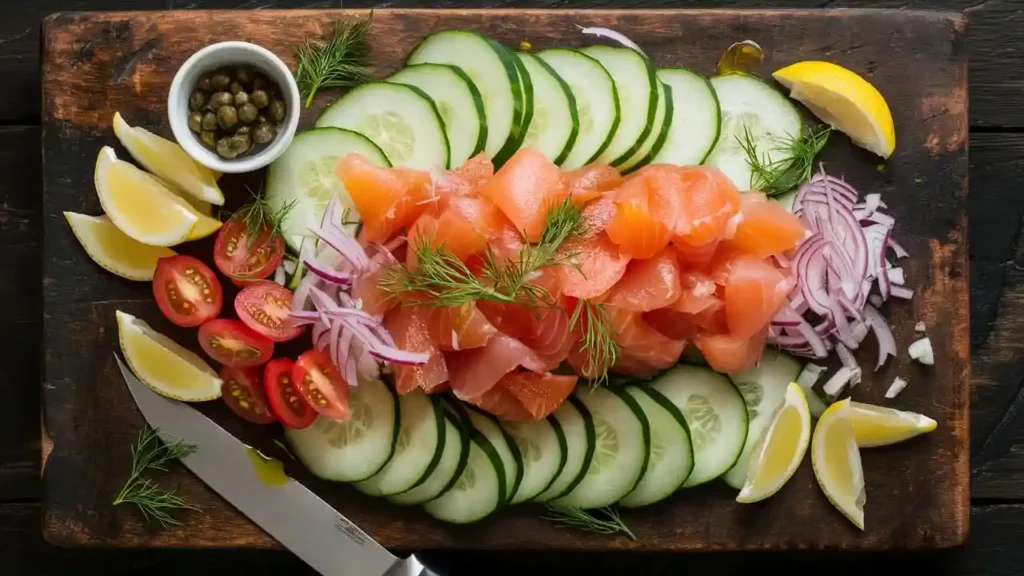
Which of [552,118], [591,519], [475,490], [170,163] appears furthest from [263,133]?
[591,519]

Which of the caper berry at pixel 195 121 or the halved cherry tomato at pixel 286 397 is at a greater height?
the caper berry at pixel 195 121

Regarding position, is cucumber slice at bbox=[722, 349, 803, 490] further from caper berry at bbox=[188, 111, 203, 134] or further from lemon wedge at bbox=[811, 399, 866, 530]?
caper berry at bbox=[188, 111, 203, 134]

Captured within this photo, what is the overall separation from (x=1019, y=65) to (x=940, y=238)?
691 mm

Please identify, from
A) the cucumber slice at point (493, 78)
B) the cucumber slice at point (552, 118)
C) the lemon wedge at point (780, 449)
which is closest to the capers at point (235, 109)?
the cucumber slice at point (493, 78)

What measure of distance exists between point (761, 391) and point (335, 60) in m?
1.48

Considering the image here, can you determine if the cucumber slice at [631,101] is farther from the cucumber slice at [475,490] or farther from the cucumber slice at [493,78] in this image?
the cucumber slice at [475,490]

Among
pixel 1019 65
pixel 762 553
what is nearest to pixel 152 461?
pixel 762 553

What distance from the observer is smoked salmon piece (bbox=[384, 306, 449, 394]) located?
221cm

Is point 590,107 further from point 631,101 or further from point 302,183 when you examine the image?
point 302,183

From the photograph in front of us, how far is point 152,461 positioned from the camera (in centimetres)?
238

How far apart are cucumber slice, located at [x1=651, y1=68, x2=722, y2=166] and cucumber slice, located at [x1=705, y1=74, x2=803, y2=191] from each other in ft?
0.14

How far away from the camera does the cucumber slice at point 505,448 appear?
230 centimetres

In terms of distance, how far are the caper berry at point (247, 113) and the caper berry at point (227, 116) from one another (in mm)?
13

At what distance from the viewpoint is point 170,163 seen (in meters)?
2.31
